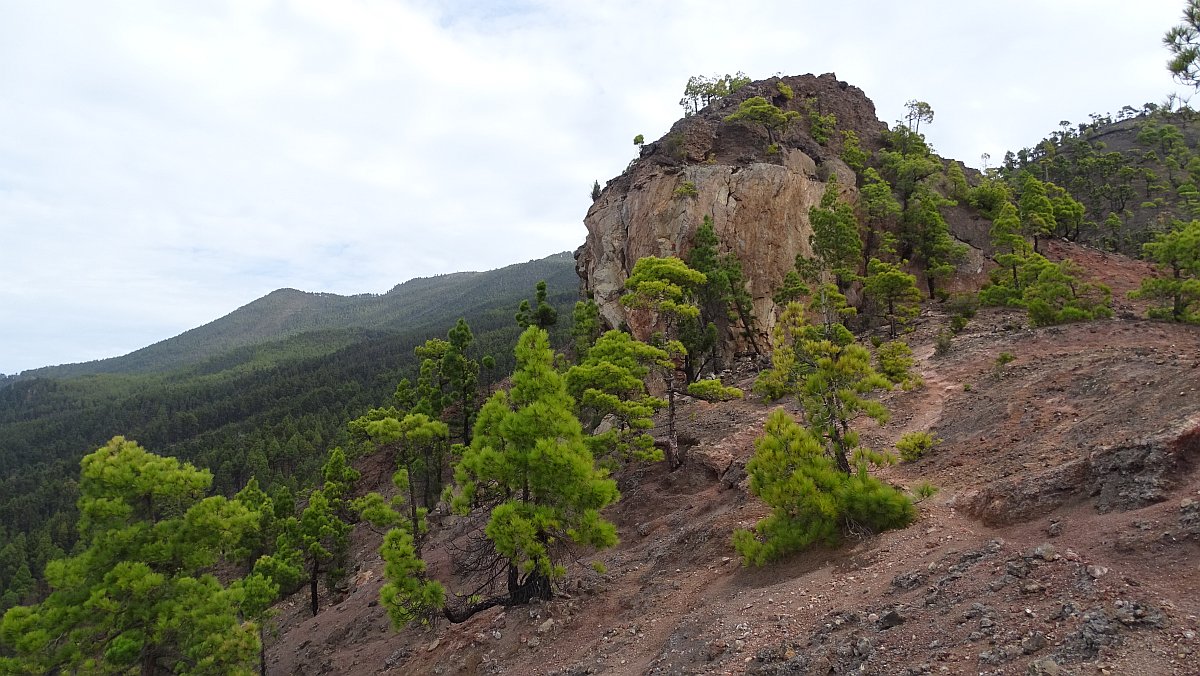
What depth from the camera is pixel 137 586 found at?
1125 centimetres

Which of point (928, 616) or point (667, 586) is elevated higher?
point (928, 616)

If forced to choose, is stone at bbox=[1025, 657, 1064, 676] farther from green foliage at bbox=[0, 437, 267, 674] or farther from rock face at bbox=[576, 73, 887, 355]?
rock face at bbox=[576, 73, 887, 355]

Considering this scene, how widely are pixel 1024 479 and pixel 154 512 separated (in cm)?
1710

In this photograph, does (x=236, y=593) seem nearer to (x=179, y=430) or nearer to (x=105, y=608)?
(x=105, y=608)

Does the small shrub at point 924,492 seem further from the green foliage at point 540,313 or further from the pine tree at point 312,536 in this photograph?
the green foliage at point 540,313

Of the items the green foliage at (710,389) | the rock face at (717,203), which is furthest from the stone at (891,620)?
the rock face at (717,203)

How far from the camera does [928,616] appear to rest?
677cm

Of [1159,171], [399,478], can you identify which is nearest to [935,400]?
[399,478]

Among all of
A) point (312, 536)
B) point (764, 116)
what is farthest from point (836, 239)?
point (312, 536)

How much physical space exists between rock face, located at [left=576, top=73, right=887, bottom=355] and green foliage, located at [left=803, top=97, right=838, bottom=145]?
2450mm

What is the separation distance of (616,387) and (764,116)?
29.3 meters

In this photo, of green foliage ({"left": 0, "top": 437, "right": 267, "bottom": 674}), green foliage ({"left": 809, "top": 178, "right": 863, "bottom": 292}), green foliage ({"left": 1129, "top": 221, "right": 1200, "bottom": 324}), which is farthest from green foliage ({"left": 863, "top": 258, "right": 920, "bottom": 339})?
green foliage ({"left": 0, "top": 437, "right": 267, "bottom": 674})

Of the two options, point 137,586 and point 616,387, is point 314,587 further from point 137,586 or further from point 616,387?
point 616,387

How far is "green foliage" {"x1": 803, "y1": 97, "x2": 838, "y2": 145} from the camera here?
42688 millimetres
